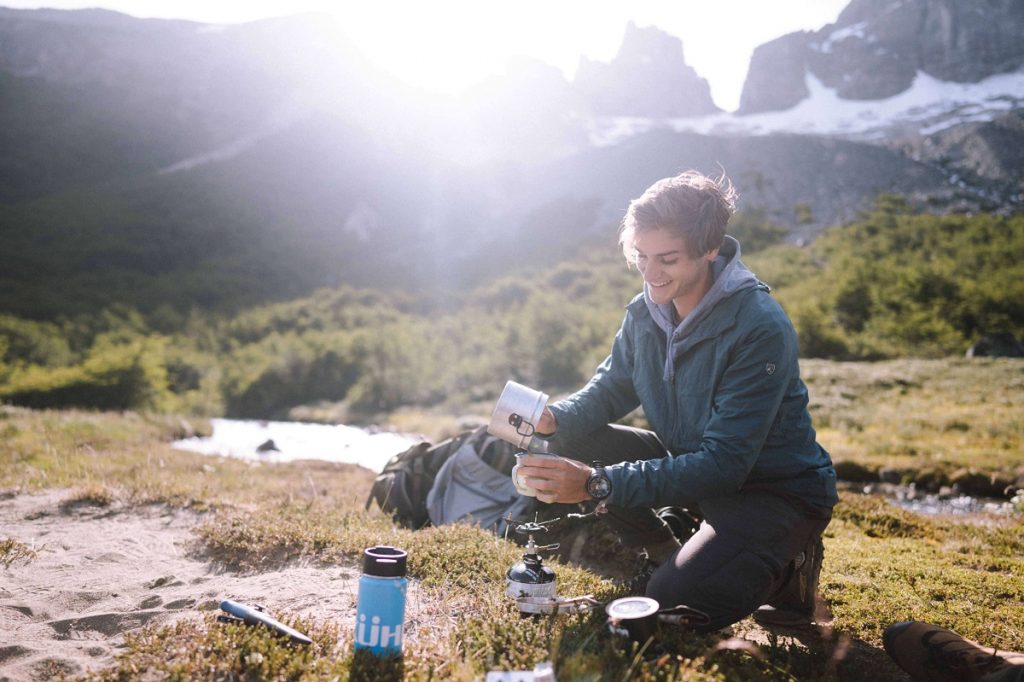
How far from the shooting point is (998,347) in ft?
118

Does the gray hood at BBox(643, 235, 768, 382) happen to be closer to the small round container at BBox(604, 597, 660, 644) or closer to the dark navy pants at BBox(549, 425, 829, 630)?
the dark navy pants at BBox(549, 425, 829, 630)

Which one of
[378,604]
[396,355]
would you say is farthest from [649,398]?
[396,355]

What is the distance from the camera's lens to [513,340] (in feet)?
209

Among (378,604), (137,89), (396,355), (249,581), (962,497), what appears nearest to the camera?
(378,604)

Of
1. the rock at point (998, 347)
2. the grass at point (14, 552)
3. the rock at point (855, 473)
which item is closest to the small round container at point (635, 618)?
the grass at point (14, 552)

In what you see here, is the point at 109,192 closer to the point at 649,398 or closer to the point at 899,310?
the point at 899,310

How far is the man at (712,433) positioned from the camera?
Answer: 3656 mm

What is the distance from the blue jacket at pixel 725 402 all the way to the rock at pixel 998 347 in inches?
1564

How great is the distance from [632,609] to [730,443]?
1.05 meters

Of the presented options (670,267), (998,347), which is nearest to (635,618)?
(670,267)

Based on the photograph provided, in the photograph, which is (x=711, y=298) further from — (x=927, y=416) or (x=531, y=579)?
(x=927, y=416)

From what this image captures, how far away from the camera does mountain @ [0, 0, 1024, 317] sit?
107 meters

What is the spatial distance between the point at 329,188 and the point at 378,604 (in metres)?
161

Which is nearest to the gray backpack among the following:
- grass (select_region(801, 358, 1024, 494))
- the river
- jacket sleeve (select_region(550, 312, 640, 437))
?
jacket sleeve (select_region(550, 312, 640, 437))
